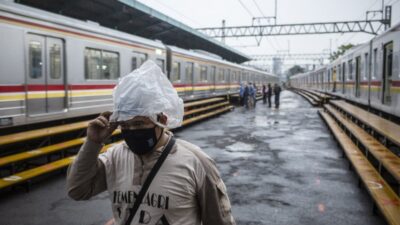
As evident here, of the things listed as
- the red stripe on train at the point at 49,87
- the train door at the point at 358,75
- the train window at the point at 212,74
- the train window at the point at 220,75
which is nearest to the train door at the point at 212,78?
the train window at the point at 212,74

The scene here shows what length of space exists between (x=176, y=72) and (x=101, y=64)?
6460 mm

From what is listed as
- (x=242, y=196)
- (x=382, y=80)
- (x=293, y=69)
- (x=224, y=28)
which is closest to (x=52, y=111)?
(x=242, y=196)

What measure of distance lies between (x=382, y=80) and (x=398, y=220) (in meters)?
7.86

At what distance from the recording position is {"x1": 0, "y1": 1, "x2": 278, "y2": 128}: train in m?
7.30

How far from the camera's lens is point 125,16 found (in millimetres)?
16781

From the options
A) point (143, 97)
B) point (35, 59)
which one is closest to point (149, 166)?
point (143, 97)

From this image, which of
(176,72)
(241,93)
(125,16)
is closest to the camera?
(176,72)

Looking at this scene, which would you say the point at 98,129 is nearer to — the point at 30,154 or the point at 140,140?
the point at 140,140

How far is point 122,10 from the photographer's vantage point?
15477mm

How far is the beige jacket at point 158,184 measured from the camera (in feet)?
6.43

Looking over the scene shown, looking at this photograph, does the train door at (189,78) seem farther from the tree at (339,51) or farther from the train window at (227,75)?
the tree at (339,51)

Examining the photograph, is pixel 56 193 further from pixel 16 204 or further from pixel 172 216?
pixel 172 216

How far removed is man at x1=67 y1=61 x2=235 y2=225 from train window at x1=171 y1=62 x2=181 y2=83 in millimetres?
13814

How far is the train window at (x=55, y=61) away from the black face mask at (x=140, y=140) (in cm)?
714
